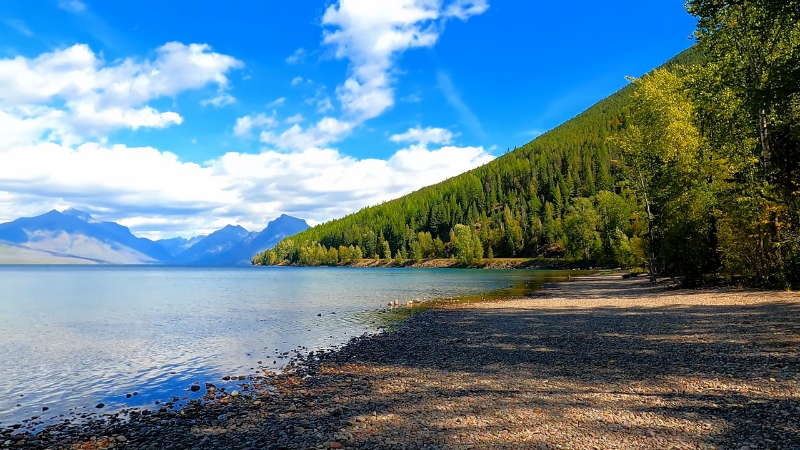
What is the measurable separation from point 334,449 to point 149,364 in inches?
664

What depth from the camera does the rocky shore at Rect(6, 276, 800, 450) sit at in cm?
941

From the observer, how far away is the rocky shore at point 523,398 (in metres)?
9.41

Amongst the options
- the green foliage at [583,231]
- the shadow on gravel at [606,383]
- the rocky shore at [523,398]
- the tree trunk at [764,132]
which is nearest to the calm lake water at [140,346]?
the rocky shore at [523,398]

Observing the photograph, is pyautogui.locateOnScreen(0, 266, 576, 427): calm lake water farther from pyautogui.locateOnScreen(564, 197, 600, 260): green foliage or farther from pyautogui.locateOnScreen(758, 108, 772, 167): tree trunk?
pyautogui.locateOnScreen(564, 197, 600, 260): green foliage

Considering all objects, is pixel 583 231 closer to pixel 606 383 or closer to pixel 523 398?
pixel 606 383

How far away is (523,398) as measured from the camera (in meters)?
12.1

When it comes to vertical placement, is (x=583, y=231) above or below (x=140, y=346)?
above

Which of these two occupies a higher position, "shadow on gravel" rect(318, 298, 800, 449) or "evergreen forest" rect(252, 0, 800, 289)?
"evergreen forest" rect(252, 0, 800, 289)

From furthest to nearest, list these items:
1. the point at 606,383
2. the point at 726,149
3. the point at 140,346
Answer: the point at 726,149, the point at 140,346, the point at 606,383

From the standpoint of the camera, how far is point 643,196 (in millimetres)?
46812

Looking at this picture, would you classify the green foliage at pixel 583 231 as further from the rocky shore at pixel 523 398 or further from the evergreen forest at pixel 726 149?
the rocky shore at pixel 523 398

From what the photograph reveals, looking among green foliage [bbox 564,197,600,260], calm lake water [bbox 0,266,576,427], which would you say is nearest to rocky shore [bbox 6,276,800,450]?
calm lake water [bbox 0,266,576,427]

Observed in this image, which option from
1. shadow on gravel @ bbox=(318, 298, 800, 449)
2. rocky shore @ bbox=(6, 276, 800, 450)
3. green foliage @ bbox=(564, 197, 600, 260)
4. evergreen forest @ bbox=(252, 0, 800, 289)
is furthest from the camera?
green foliage @ bbox=(564, 197, 600, 260)

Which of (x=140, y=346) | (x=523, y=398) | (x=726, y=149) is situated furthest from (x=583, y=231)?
(x=523, y=398)
